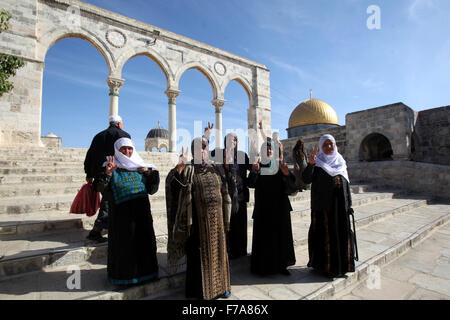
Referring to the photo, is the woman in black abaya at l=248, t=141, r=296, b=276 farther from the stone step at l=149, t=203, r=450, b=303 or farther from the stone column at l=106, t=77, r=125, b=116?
the stone column at l=106, t=77, r=125, b=116

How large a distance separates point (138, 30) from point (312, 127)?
70.2 ft

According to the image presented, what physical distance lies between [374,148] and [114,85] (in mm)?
16095

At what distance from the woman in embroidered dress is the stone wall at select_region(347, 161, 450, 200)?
1033 cm

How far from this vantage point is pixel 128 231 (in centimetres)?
220

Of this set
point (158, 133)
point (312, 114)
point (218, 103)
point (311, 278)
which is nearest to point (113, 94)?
point (218, 103)

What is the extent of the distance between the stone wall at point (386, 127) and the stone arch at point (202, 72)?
8.54 m

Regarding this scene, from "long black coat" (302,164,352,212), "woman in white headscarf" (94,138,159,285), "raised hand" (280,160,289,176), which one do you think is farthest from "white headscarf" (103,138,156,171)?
"long black coat" (302,164,352,212)

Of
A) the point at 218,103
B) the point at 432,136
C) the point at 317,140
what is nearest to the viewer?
the point at 432,136

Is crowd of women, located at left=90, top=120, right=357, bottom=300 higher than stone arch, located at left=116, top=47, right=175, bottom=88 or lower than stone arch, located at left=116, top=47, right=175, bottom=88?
lower

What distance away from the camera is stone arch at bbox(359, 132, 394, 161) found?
1374cm

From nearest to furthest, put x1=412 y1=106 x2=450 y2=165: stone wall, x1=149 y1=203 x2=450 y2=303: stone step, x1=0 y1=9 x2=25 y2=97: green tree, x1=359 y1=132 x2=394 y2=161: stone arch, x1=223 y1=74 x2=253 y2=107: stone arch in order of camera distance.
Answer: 1. x1=149 y1=203 x2=450 y2=303: stone step
2. x1=0 y1=9 x2=25 y2=97: green tree
3. x1=412 y1=106 x2=450 y2=165: stone wall
4. x1=359 y1=132 x2=394 y2=161: stone arch
5. x1=223 y1=74 x2=253 y2=107: stone arch

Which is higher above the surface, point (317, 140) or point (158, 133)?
point (158, 133)

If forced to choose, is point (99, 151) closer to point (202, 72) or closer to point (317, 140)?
point (202, 72)
